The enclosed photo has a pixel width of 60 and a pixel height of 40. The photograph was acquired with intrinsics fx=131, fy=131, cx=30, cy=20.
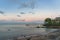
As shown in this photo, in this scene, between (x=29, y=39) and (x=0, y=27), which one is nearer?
(x=29, y=39)

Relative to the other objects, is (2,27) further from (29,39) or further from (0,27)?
(29,39)

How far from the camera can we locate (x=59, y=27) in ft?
71.2

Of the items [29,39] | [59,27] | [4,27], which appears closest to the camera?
[29,39]

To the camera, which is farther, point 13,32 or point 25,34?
point 13,32

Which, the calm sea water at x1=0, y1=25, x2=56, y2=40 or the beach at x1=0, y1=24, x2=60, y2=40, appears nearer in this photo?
the beach at x1=0, y1=24, x2=60, y2=40

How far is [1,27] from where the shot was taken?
3164 centimetres

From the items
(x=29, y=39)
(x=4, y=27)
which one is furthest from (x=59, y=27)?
(x=4, y=27)

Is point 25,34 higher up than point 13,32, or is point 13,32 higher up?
point 13,32

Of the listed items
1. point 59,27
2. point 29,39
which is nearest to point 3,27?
point 59,27

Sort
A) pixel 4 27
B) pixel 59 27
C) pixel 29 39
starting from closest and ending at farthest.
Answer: pixel 29 39
pixel 59 27
pixel 4 27

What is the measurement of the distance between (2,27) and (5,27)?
2.41 ft

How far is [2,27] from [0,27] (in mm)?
539

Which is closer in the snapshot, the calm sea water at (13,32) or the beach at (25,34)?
the beach at (25,34)

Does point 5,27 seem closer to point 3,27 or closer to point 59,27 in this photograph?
point 3,27
